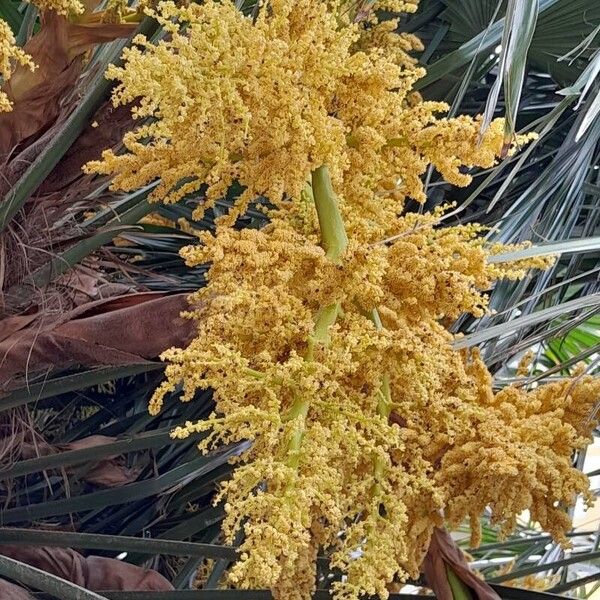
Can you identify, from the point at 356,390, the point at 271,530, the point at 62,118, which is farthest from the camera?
the point at 62,118

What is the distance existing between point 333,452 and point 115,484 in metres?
0.77

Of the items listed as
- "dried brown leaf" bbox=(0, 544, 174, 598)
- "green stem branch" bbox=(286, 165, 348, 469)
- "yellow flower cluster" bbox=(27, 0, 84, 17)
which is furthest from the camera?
"dried brown leaf" bbox=(0, 544, 174, 598)

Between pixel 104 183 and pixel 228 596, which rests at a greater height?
pixel 104 183

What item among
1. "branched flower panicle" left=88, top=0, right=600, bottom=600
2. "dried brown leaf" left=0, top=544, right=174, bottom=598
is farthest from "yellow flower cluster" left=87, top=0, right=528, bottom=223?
"dried brown leaf" left=0, top=544, right=174, bottom=598

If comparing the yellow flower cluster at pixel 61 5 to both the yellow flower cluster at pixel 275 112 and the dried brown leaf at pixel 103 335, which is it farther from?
the dried brown leaf at pixel 103 335

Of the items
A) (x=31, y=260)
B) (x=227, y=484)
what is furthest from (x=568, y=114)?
(x=227, y=484)

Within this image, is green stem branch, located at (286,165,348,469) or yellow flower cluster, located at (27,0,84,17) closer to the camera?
green stem branch, located at (286,165,348,469)

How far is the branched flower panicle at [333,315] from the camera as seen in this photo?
656 millimetres

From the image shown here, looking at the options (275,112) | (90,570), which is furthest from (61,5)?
(90,570)

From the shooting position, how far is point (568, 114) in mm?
1485

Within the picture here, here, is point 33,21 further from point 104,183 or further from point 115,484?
point 115,484

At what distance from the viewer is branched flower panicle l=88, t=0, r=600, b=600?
2.15 ft

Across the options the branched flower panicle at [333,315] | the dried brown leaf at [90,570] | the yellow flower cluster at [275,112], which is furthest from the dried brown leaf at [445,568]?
the dried brown leaf at [90,570]

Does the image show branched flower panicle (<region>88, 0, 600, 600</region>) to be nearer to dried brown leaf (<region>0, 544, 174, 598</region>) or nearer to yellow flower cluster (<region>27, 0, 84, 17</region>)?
yellow flower cluster (<region>27, 0, 84, 17</region>)
